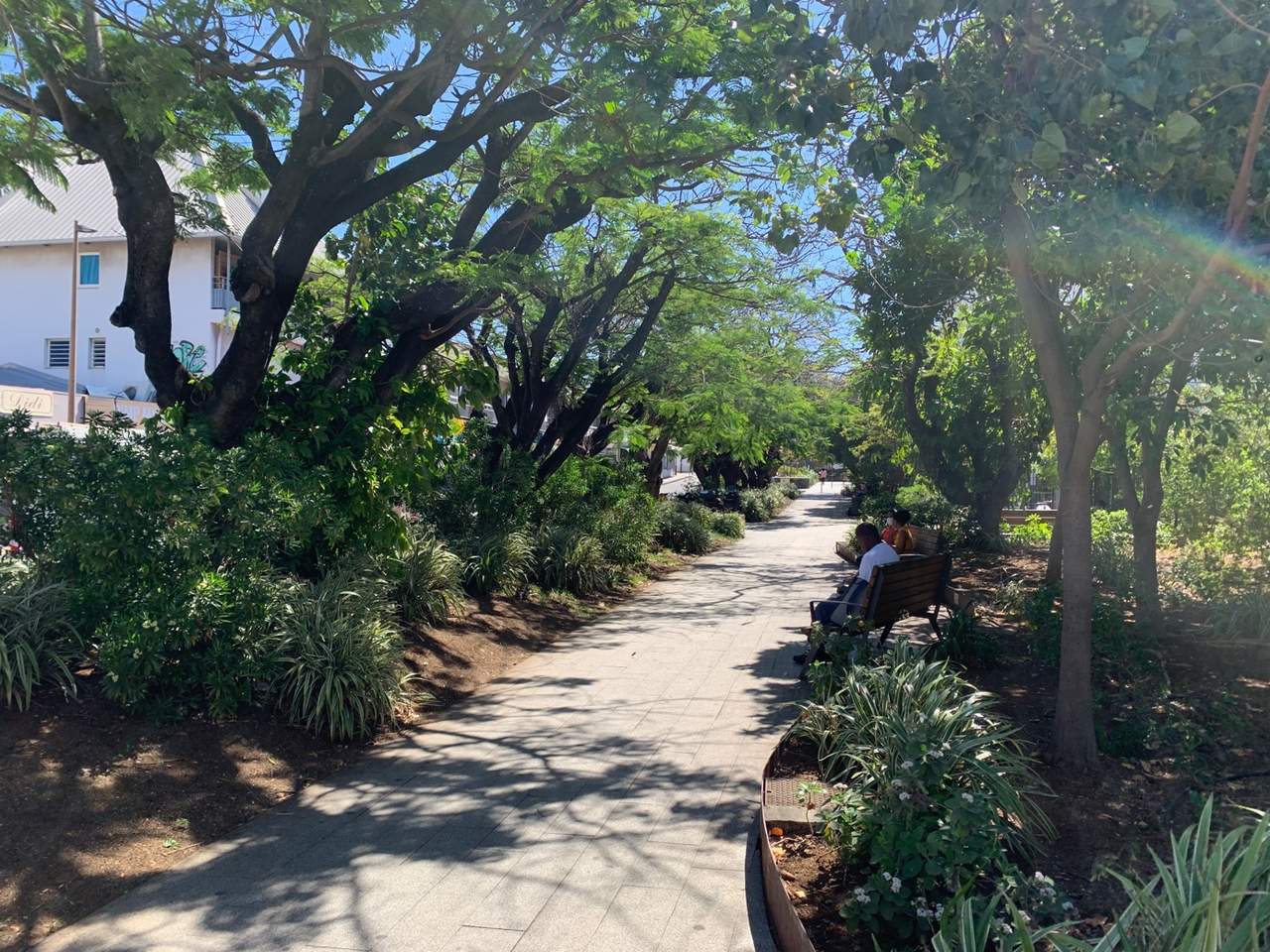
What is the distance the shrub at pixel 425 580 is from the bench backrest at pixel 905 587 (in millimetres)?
4309

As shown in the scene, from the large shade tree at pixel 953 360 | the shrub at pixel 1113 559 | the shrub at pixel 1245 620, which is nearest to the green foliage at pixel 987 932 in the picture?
the large shade tree at pixel 953 360

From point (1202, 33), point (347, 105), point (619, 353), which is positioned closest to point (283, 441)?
point (347, 105)

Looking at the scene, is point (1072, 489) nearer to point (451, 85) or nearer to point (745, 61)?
point (745, 61)

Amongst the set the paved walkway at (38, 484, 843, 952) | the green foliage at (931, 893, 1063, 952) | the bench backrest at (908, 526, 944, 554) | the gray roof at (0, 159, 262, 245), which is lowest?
the paved walkway at (38, 484, 843, 952)

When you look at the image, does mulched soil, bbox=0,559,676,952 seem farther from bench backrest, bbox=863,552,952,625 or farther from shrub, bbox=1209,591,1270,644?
shrub, bbox=1209,591,1270,644

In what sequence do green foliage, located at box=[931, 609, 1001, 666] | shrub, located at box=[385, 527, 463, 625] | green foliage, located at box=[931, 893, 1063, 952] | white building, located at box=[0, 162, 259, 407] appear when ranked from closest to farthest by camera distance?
green foliage, located at box=[931, 893, 1063, 952], green foliage, located at box=[931, 609, 1001, 666], shrub, located at box=[385, 527, 463, 625], white building, located at box=[0, 162, 259, 407]

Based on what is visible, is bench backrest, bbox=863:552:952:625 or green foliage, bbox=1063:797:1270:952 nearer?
green foliage, bbox=1063:797:1270:952

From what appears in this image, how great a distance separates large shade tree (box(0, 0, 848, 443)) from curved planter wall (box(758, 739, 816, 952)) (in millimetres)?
4061

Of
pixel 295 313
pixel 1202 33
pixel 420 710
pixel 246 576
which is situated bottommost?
pixel 420 710

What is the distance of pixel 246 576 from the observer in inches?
256

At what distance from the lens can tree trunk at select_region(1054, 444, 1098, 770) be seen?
5613 millimetres

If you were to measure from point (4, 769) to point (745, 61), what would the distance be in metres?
Answer: 6.62

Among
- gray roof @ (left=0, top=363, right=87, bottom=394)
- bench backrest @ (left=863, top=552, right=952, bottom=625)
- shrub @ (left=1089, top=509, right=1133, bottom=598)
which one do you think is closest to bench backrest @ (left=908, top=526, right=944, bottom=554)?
shrub @ (left=1089, top=509, right=1133, bottom=598)

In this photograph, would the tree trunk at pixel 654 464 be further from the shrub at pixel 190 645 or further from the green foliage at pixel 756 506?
the shrub at pixel 190 645
